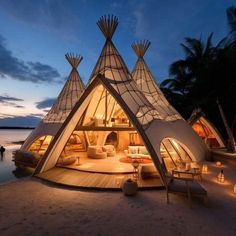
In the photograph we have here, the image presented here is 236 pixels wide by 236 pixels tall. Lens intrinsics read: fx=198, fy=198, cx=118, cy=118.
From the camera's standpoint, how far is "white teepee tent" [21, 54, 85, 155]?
12125 millimetres

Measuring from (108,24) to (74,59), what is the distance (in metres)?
5.48

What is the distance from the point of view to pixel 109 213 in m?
4.79

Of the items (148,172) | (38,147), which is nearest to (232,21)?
(148,172)

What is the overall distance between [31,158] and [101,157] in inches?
142

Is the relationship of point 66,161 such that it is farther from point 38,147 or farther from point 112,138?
point 112,138

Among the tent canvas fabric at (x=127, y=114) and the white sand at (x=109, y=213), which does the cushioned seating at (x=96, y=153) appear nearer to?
the tent canvas fabric at (x=127, y=114)

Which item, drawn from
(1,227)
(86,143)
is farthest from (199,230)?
(86,143)

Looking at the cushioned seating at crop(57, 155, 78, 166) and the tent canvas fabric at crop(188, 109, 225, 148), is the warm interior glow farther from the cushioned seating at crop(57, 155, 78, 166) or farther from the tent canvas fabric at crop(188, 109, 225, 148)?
the cushioned seating at crop(57, 155, 78, 166)

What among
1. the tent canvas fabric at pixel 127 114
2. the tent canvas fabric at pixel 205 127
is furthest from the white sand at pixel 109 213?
the tent canvas fabric at pixel 205 127

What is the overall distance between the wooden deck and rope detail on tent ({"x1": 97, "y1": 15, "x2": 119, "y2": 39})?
721 cm

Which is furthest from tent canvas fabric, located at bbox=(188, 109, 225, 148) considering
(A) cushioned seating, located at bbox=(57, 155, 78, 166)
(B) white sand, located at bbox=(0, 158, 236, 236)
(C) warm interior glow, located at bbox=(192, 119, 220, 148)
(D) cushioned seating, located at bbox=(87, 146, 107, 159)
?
(A) cushioned seating, located at bbox=(57, 155, 78, 166)

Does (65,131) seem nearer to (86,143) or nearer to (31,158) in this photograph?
(31,158)

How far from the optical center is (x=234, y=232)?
394 cm

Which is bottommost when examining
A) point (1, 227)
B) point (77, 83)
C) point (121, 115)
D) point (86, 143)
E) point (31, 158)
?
point (1, 227)
